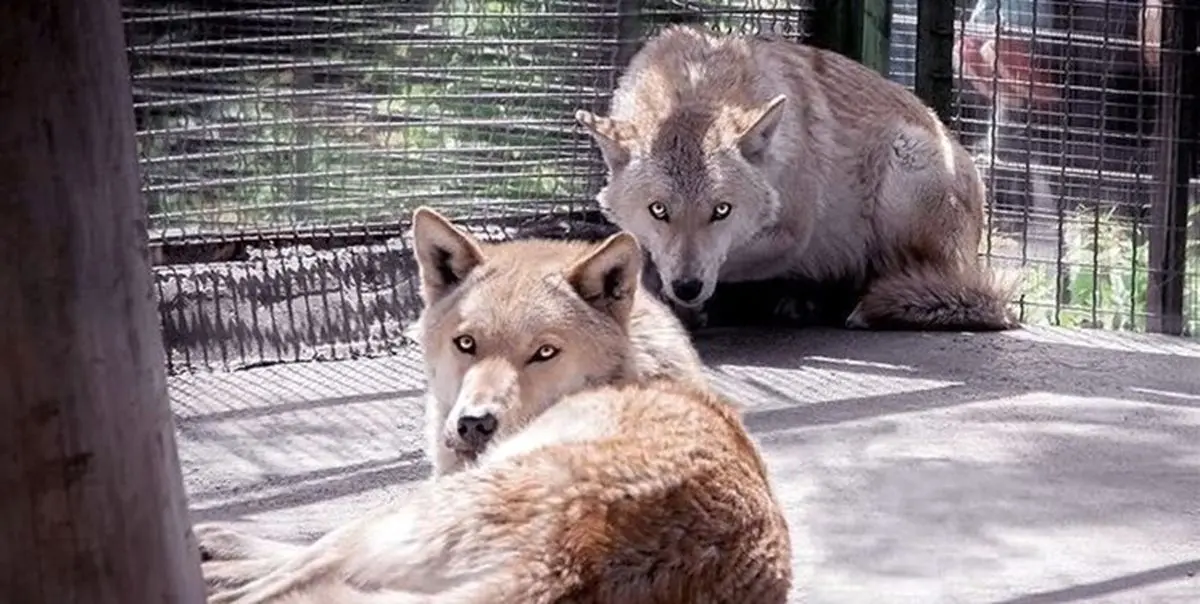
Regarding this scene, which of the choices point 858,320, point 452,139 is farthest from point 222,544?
point 858,320

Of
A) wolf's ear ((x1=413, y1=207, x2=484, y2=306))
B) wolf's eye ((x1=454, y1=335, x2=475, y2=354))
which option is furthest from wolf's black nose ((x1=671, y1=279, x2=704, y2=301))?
wolf's eye ((x1=454, y1=335, x2=475, y2=354))

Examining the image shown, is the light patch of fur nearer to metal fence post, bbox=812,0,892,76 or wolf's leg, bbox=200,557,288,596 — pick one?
wolf's leg, bbox=200,557,288,596

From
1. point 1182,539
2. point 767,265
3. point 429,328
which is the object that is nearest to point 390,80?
point 767,265

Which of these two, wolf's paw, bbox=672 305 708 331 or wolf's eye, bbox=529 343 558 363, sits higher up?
wolf's eye, bbox=529 343 558 363

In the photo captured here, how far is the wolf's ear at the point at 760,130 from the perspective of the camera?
26.0ft

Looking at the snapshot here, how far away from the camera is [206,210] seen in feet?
24.7

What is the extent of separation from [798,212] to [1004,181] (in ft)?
4.56

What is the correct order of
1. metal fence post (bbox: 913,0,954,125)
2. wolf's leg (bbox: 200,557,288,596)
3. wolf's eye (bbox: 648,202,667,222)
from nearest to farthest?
wolf's leg (bbox: 200,557,288,596), wolf's eye (bbox: 648,202,667,222), metal fence post (bbox: 913,0,954,125)

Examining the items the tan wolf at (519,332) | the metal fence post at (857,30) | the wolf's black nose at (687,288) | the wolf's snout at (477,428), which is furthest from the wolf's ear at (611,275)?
the metal fence post at (857,30)

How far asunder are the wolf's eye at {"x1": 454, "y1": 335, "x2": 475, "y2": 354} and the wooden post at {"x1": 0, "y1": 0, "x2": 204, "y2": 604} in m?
1.81

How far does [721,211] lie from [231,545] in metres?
3.57

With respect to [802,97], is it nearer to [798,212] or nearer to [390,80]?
[798,212]

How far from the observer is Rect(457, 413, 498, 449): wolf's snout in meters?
4.48

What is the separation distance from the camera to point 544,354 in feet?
15.4
